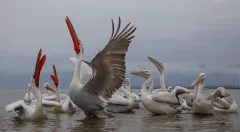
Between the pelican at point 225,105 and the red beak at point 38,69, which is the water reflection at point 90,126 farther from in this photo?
the pelican at point 225,105

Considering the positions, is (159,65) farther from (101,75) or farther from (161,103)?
(101,75)

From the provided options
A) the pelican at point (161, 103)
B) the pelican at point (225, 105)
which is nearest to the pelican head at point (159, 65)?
the pelican at point (225, 105)

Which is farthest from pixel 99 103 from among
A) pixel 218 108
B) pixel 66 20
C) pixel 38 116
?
pixel 218 108

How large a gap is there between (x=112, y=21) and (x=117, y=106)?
4.94 metres

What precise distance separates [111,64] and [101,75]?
0.35 meters

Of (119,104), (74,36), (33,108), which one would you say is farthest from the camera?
(119,104)

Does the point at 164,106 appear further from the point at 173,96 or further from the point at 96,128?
the point at 96,128

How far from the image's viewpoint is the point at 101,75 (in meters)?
8.70

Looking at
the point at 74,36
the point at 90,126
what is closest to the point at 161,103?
the point at 74,36

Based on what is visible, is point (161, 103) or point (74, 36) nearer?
point (74, 36)

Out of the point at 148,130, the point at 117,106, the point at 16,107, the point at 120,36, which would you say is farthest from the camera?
the point at 117,106

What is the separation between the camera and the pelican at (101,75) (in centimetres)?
845

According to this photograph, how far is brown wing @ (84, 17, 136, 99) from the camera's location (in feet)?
27.6

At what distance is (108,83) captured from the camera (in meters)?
8.99
